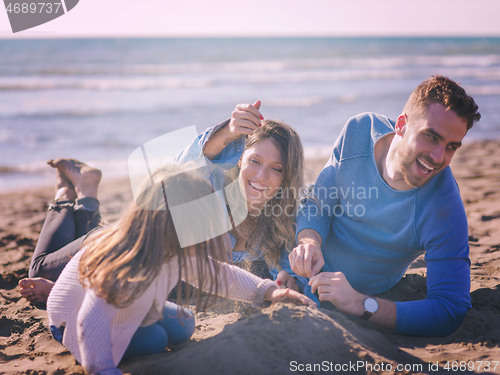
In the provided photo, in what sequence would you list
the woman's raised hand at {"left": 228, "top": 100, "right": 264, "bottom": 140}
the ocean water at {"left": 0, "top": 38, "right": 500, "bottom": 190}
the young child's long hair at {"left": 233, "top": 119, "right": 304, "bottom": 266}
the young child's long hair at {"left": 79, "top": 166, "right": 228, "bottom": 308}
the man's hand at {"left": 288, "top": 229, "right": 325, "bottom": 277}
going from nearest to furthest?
the young child's long hair at {"left": 79, "top": 166, "right": 228, "bottom": 308}
the man's hand at {"left": 288, "top": 229, "right": 325, "bottom": 277}
the woman's raised hand at {"left": 228, "top": 100, "right": 264, "bottom": 140}
the young child's long hair at {"left": 233, "top": 119, "right": 304, "bottom": 266}
the ocean water at {"left": 0, "top": 38, "right": 500, "bottom": 190}

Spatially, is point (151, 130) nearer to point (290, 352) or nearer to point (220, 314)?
point (220, 314)

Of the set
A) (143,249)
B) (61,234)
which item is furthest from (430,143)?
(61,234)

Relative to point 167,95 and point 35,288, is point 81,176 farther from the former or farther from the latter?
point 167,95

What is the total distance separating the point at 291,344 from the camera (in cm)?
215

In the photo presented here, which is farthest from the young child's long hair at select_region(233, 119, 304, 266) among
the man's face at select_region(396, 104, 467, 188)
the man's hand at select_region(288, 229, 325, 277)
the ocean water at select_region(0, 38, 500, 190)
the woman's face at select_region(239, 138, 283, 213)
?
the ocean water at select_region(0, 38, 500, 190)

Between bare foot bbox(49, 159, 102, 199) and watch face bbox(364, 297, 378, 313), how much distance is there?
8.04 ft

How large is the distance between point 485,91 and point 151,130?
427 inches

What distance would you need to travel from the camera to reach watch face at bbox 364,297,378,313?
2475 millimetres

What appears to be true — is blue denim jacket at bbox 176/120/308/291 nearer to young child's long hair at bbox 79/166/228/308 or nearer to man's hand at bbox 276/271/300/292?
man's hand at bbox 276/271/300/292

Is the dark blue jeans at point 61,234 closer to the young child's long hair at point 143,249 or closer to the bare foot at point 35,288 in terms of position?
the bare foot at point 35,288

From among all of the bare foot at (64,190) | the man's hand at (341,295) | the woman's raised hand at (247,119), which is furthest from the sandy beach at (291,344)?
the woman's raised hand at (247,119)

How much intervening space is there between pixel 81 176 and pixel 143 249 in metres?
2.02

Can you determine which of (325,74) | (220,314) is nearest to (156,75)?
(325,74)

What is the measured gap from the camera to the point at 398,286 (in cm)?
324
